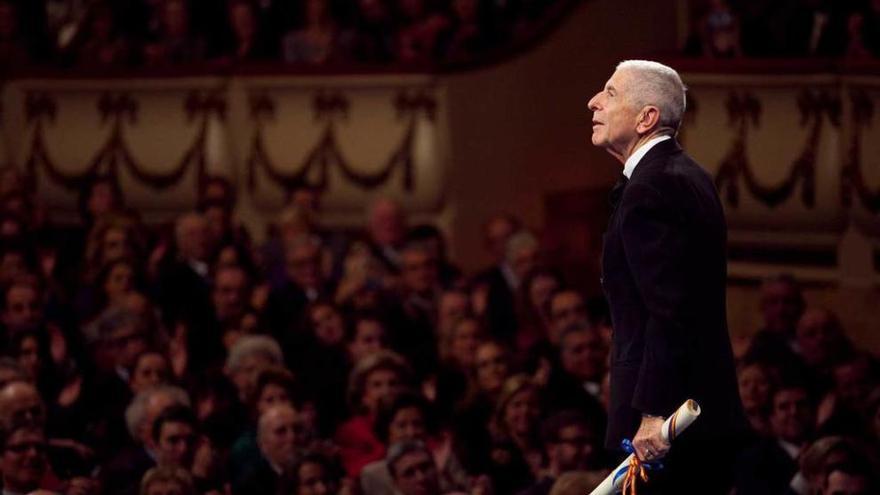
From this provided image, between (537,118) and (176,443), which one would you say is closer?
(176,443)

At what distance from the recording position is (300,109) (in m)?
12.0

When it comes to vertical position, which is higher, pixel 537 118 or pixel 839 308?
pixel 537 118

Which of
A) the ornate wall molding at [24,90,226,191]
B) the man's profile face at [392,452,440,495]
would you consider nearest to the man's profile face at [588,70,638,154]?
the man's profile face at [392,452,440,495]

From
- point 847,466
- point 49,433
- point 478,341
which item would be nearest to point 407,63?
point 478,341

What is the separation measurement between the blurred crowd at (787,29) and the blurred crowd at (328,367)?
1.42 m

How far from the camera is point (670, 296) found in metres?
4.47

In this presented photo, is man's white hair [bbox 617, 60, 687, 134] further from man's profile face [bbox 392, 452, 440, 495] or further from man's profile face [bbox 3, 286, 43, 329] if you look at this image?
man's profile face [bbox 3, 286, 43, 329]

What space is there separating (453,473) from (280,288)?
2.36 m

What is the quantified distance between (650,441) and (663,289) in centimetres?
34

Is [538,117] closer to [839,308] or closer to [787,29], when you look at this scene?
[787,29]

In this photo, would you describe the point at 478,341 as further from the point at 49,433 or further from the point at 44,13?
the point at 44,13

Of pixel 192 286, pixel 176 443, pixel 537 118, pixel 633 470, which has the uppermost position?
pixel 633 470

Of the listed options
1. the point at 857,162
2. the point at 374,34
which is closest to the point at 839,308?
the point at 857,162

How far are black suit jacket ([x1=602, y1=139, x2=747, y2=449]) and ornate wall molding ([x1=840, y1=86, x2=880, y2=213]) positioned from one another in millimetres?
5519
